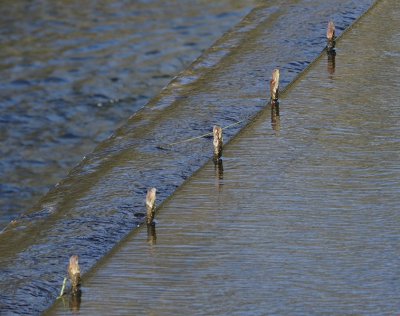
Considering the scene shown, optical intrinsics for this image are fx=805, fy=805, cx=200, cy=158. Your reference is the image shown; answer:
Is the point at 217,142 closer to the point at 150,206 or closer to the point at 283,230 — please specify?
the point at 150,206

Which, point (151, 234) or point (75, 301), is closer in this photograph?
point (75, 301)

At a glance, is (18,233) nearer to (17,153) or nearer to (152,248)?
(152,248)

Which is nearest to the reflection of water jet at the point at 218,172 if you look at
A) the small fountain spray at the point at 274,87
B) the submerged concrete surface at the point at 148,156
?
the submerged concrete surface at the point at 148,156

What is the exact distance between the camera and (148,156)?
199 inches

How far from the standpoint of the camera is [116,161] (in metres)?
5.09

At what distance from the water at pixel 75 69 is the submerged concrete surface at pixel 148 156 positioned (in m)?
1.57

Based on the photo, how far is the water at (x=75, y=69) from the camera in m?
7.60

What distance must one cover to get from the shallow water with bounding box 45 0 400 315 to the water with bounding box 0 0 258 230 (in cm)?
281

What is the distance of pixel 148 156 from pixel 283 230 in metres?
1.35

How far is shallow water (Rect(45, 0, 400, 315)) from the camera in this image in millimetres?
3492

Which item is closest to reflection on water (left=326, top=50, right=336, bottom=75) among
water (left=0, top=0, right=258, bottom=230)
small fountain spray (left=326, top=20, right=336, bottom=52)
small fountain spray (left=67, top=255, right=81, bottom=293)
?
small fountain spray (left=326, top=20, right=336, bottom=52)

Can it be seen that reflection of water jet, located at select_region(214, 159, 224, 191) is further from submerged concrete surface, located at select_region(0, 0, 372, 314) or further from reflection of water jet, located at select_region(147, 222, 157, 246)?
reflection of water jet, located at select_region(147, 222, 157, 246)

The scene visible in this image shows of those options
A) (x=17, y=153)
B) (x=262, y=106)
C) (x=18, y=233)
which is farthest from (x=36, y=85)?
(x=18, y=233)

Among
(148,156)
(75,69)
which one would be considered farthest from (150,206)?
(75,69)
